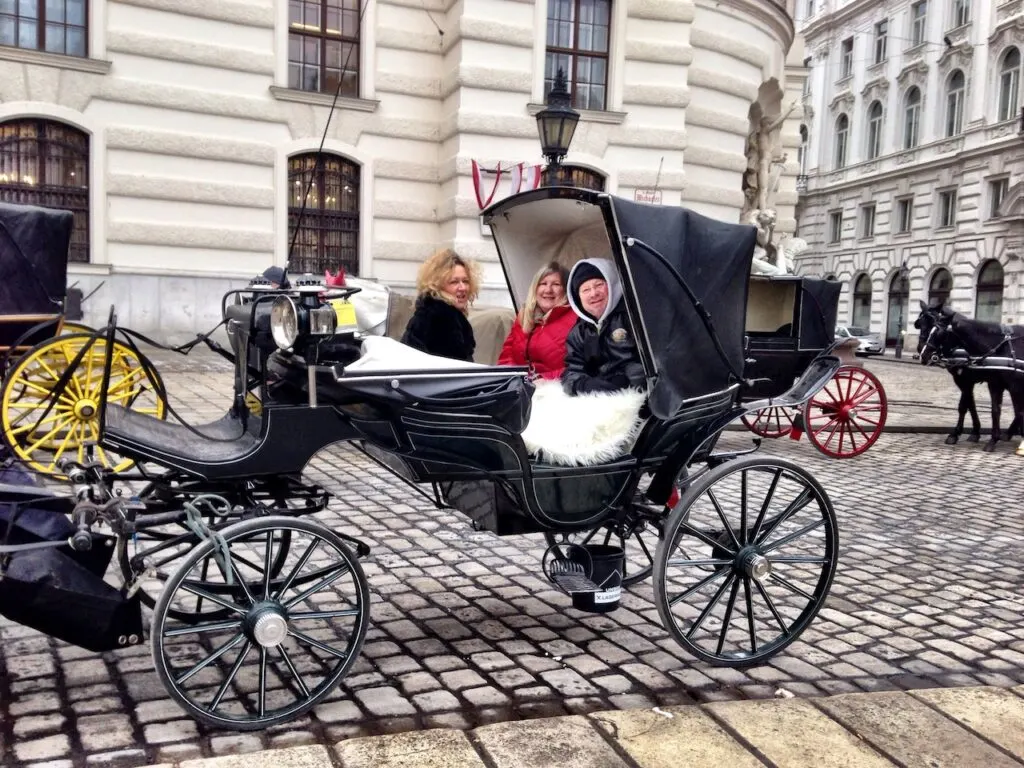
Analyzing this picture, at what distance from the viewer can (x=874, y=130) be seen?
4188cm

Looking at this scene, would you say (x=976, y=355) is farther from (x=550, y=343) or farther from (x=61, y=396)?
(x=61, y=396)

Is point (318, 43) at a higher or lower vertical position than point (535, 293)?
higher

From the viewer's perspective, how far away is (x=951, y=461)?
10148 millimetres

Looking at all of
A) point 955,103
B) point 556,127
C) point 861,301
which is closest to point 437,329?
point 556,127

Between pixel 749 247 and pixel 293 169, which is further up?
pixel 293 169

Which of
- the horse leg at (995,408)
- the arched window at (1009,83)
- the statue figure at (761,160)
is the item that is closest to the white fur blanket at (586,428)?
the horse leg at (995,408)

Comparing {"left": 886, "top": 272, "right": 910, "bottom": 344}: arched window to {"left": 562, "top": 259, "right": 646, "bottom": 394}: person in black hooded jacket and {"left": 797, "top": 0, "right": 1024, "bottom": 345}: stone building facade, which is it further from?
{"left": 562, "top": 259, "right": 646, "bottom": 394}: person in black hooded jacket

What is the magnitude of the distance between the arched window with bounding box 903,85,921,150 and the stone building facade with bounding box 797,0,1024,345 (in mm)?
59

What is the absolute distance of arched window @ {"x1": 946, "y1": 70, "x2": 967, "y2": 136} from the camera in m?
36.2

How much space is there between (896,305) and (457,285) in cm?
3698

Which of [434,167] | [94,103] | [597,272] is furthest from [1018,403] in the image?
[94,103]

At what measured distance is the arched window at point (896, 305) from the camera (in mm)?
38719

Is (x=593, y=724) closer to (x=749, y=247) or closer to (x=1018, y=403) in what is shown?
(x=749, y=247)

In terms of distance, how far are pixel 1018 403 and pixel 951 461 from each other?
5.96ft
